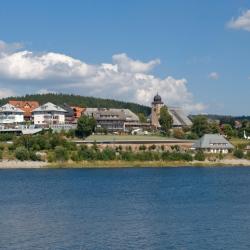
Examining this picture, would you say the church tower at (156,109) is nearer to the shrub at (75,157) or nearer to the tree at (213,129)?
the tree at (213,129)

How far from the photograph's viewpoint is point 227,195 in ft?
120

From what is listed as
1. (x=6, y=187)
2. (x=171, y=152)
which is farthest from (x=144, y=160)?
(x=6, y=187)

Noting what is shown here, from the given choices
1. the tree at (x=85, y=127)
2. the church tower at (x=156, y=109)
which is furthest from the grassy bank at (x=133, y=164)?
the church tower at (x=156, y=109)

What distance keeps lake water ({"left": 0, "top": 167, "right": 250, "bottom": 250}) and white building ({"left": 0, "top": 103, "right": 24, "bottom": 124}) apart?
129 feet

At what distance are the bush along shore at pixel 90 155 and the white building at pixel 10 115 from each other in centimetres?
2195

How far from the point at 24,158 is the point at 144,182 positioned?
58.1ft

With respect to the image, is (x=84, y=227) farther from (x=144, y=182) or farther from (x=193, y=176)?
(x=193, y=176)

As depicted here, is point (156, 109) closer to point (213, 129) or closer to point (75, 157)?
point (213, 129)

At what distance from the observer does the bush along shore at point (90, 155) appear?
59.2 metres

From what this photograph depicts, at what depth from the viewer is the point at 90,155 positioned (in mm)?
60438

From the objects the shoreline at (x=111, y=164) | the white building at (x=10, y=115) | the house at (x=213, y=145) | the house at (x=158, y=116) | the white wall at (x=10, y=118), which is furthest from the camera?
the house at (x=158, y=116)

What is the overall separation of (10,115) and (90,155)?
102 ft

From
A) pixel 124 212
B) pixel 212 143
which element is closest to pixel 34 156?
pixel 212 143

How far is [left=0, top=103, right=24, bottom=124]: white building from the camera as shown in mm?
88062
